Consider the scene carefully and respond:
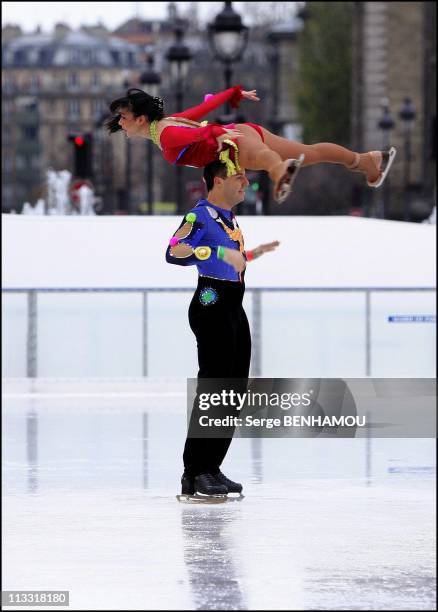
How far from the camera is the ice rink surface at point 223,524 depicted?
7.96m

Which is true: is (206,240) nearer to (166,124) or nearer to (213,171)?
(213,171)

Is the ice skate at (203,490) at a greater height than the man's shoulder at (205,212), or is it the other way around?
the man's shoulder at (205,212)

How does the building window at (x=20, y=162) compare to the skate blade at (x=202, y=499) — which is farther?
the building window at (x=20, y=162)

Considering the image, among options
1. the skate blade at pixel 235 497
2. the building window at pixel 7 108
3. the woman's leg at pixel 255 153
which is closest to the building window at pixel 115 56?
the building window at pixel 7 108

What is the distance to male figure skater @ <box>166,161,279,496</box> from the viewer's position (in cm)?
1010

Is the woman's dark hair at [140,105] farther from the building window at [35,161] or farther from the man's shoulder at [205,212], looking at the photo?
the building window at [35,161]

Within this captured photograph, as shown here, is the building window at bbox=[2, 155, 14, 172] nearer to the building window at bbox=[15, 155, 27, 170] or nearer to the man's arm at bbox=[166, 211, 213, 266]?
the building window at bbox=[15, 155, 27, 170]

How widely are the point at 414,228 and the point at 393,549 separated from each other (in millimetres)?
15975

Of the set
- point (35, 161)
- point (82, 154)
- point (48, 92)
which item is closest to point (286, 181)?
point (82, 154)

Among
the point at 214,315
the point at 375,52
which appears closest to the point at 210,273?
the point at 214,315

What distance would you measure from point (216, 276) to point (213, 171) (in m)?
0.57

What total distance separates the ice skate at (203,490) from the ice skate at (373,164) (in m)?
2.04

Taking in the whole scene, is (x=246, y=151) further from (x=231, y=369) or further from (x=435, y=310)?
(x=435, y=310)

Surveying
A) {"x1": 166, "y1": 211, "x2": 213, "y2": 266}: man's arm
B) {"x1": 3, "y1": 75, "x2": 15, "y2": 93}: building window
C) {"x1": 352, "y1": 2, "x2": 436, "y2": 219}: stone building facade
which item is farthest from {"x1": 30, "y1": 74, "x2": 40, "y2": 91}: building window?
{"x1": 166, "y1": 211, "x2": 213, "y2": 266}: man's arm
